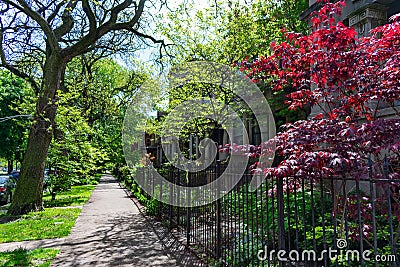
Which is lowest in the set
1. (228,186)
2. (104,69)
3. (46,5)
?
(228,186)

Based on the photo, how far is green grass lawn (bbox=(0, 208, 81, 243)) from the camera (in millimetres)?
8047

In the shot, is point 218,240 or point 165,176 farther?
point 165,176

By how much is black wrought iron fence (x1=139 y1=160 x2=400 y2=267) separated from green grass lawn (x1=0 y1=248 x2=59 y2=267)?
2.73m

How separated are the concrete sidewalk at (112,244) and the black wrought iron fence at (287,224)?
86 centimetres

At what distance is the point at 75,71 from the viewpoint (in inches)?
1008

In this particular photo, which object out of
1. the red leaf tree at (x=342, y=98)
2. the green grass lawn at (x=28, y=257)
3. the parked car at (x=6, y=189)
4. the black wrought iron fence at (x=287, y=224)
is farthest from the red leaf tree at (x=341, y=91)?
the parked car at (x=6, y=189)

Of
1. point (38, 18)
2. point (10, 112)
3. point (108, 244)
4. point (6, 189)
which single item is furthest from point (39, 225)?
point (10, 112)

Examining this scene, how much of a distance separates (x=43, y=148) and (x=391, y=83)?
11167 mm

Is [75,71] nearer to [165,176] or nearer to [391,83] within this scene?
[165,176]

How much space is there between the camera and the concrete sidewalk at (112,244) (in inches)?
241

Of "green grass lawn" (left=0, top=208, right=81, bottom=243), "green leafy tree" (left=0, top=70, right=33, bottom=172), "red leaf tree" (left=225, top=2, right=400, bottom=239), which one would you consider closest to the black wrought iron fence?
"red leaf tree" (left=225, top=2, right=400, bottom=239)

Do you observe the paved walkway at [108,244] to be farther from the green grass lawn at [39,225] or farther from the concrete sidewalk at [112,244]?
the green grass lawn at [39,225]

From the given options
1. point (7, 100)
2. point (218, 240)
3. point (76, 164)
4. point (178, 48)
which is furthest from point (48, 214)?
point (7, 100)

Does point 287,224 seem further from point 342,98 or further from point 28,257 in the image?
point 28,257
